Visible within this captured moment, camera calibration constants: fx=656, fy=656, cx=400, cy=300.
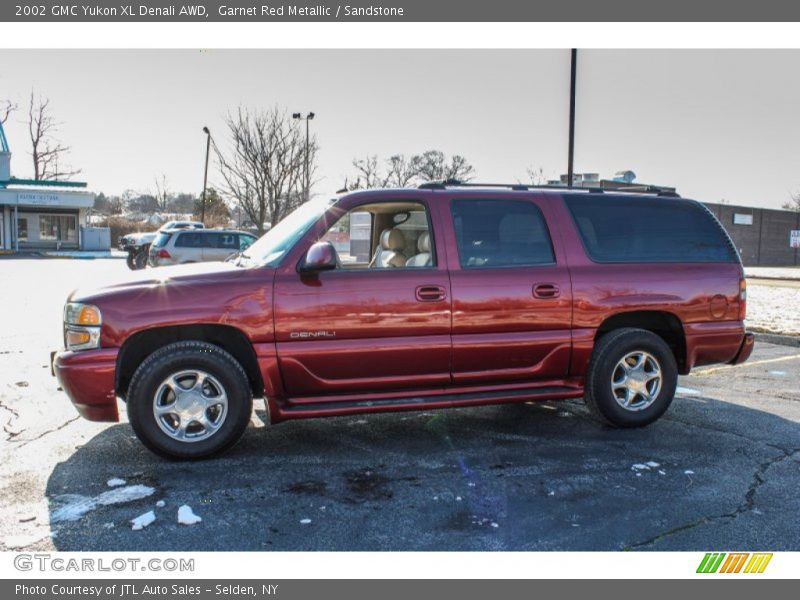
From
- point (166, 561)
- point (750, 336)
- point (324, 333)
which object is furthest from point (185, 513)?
point (750, 336)

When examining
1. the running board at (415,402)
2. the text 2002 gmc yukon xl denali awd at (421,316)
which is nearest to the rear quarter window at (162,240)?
the text 2002 gmc yukon xl denali awd at (421,316)

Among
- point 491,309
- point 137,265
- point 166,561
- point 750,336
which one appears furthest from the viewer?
point 137,265

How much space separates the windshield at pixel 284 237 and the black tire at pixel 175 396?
30.8 inches

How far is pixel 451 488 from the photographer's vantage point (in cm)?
404

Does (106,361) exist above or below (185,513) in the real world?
above

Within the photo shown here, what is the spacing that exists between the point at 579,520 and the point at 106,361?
3142 millimetres

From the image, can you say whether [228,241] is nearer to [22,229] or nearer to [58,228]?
[22,229]

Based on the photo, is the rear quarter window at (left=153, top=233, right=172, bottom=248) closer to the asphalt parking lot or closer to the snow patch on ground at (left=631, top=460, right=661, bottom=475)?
the asphalt parking lot

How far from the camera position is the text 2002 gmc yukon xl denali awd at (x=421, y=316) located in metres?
4.45

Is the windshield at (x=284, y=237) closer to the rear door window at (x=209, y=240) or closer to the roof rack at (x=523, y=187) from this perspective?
the roof rack at (x=523, y=187)

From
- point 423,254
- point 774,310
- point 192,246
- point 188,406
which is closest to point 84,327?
point 188,406

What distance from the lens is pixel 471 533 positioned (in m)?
3.42

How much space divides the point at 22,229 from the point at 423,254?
44125mm

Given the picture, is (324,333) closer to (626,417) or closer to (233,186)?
(626,417)
